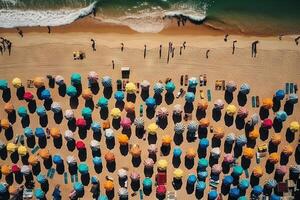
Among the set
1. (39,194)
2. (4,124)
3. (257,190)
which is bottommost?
(39,194)

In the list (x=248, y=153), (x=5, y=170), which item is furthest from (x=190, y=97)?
(x=5, y=170)

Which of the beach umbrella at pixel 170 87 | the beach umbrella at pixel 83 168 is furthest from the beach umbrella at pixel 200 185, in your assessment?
the beach umbrella at pixel 83 168

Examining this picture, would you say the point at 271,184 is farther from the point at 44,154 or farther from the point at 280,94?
the point at 44,154

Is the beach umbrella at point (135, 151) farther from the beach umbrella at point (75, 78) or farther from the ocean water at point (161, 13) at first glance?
the ocean water at point (161, 13)

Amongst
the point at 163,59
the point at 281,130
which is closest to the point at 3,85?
the point at 163,59

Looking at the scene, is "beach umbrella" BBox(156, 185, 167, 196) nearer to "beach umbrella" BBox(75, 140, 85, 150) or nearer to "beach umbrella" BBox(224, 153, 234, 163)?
"beach umbrella" BBox(224, 153, 234, 163)

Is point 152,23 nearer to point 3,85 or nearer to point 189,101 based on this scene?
point 189,101

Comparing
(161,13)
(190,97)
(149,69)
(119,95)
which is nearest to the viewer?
(190,97)
